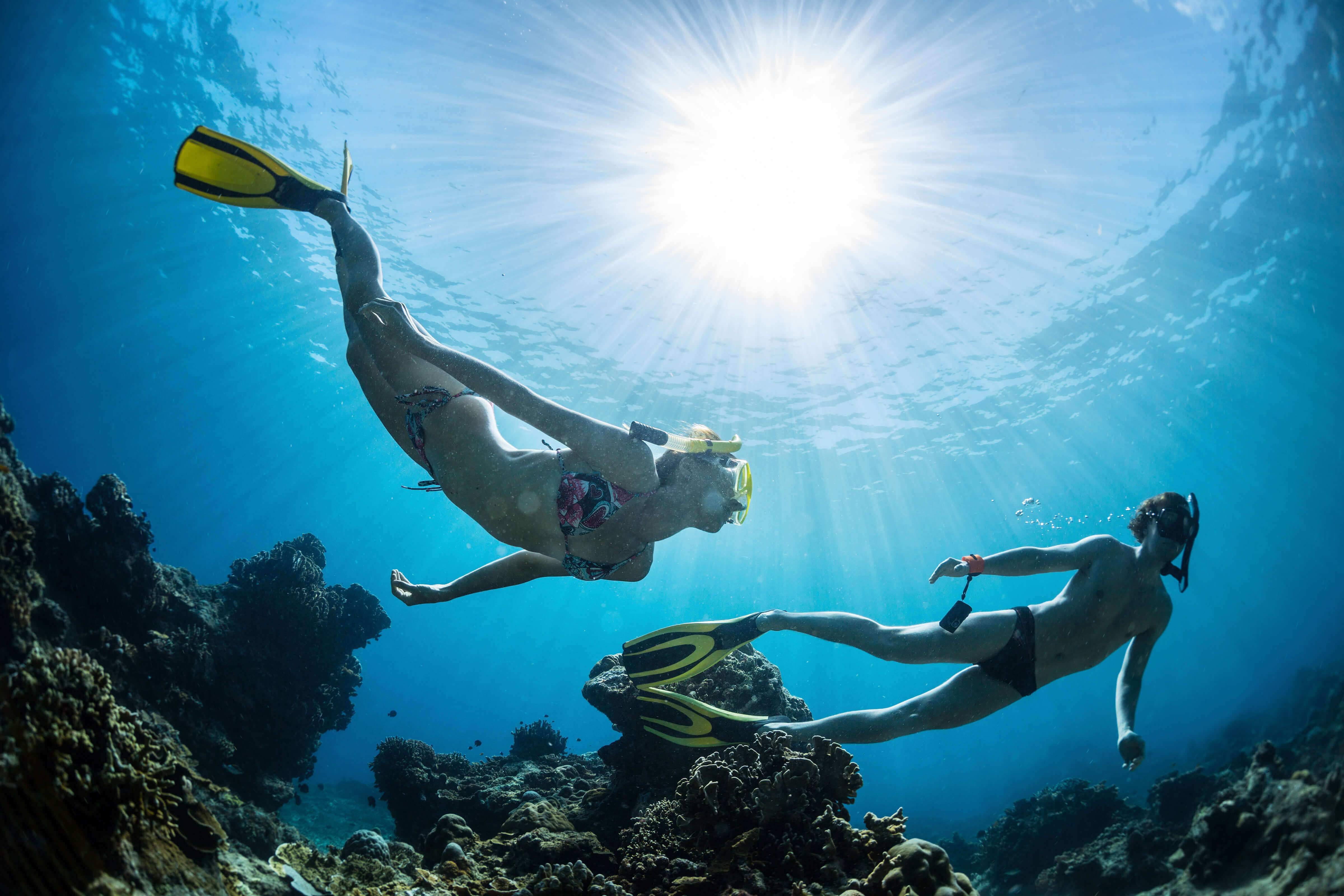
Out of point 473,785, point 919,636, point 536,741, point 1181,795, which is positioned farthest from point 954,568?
point 536,741

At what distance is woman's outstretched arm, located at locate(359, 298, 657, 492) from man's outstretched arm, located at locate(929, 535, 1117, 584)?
306 cm

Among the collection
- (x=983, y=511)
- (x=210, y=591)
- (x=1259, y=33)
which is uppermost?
(x=983, y=511)

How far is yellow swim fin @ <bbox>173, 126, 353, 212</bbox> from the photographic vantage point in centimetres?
400

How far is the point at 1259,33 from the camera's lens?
12586 millimetres

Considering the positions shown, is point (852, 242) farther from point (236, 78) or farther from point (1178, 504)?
point (236, 78)

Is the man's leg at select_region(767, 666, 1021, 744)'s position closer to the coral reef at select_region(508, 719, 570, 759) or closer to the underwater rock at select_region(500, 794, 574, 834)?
the underwater rock at select_region(500, 794, 574, 834)

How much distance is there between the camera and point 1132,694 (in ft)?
14.5

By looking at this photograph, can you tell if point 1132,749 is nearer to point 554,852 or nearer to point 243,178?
point 554,852

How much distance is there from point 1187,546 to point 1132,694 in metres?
1.62

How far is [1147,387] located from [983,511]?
52.9 feet

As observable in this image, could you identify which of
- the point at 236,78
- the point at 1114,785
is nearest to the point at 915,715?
the point at 1114,785

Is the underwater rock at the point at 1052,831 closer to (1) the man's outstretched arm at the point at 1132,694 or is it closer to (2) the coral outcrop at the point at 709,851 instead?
(1) the man's outstretched arm at the point at 1132,694

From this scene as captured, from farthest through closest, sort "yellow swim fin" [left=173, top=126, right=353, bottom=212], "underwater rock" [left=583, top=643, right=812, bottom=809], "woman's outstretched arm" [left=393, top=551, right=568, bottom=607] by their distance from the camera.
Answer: "underwater rock" [left=583, top=643, right=812, bottom=809]
"woman's outstretched arm" [left=393, top=551, right=568, bottom=607]
"yellow swim fin" [left=173, top=126, right=353, bottom=212]

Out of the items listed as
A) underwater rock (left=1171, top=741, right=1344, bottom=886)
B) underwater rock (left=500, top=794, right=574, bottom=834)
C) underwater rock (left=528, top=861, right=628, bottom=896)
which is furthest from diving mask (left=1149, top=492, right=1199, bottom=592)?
underwater rock (left=500, top=794, right=574, bottom=834)
